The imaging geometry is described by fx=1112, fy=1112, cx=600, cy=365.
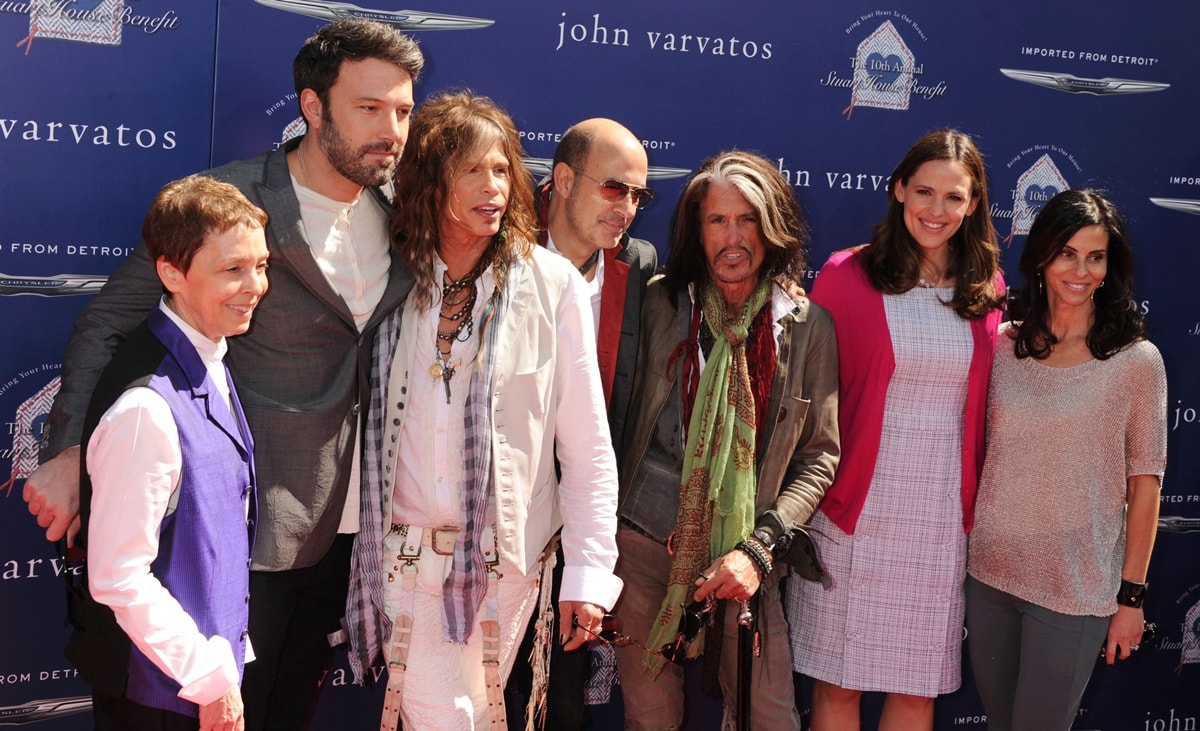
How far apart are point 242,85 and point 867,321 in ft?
6.54

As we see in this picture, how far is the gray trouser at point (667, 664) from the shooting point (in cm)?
305

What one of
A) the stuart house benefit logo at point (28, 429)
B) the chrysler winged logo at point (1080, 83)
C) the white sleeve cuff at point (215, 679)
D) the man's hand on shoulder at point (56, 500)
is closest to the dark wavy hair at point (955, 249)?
the chrysler winged logo at point (1080, 83)

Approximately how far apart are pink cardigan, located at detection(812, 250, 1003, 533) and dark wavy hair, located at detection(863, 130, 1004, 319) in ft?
0.17

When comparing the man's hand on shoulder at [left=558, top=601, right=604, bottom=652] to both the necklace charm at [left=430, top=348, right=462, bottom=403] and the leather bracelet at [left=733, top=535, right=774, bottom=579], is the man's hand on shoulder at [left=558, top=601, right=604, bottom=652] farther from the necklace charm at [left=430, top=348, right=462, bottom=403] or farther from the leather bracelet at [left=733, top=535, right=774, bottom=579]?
the necklace charm at [left=430, top=348, right=462, bottom=403]

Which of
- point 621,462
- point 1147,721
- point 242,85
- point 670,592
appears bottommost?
Result: point 1147,721

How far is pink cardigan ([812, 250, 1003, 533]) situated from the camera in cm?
312

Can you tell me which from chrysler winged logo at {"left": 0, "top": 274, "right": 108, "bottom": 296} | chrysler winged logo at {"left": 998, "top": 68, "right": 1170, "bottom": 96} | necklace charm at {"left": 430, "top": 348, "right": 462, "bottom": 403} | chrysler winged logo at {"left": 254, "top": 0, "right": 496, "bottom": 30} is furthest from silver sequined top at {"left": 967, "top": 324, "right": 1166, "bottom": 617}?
chrysler winged logo at {"left": 0, "top": 274, "right": 108, "bottom": 296}

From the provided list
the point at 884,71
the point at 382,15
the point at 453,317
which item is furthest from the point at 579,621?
the point at 884,71

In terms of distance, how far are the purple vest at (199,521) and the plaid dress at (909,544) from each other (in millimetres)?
1708

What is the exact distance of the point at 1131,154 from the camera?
168 inches

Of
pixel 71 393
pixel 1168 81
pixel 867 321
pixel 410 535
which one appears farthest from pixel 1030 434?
pixel 71 393

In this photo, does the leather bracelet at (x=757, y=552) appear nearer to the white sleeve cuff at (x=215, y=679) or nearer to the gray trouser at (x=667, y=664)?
the gray trouser at (x=667, y=664)

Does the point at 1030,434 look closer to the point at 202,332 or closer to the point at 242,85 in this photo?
the point at 202,332

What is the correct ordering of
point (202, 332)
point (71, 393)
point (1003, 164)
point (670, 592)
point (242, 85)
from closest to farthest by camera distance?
1. point (202, 332)
2. point (71, 393)
3. point (670, 592)
4. point (242, 85)
5. point (1003, 164)
